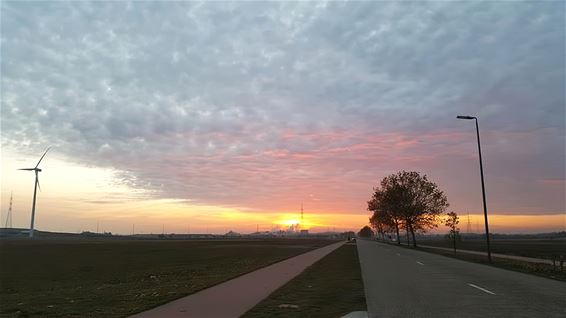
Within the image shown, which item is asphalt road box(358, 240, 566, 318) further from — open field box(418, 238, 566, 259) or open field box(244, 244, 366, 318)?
open field box(418, 238, 566, 259)

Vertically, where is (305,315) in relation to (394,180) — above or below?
below

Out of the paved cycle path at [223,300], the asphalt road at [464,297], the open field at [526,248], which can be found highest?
the open field at [526,248]

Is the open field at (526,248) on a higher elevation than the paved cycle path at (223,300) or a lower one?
higher

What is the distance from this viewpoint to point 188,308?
1232 centimetres

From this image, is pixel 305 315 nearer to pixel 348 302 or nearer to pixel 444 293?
pixel 348 302

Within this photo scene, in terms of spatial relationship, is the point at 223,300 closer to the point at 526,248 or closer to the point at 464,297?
the point at 464,297

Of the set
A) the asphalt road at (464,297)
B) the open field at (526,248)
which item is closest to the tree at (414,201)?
the open field at (526,248)

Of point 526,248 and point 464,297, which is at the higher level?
point 526,248

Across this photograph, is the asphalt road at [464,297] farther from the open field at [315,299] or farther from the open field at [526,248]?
the open field at [526,248]

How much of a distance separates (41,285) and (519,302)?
20673 mm

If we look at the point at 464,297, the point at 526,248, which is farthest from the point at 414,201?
the point at 464,297

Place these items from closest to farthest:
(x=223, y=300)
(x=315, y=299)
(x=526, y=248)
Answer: (x=223, y=300) < (x=315, y=299) < (x=526, y=248)

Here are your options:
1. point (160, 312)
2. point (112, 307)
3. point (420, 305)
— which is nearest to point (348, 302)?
point (420, 305)

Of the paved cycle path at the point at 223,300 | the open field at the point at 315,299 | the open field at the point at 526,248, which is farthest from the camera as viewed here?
the open field at the point at 526,248
